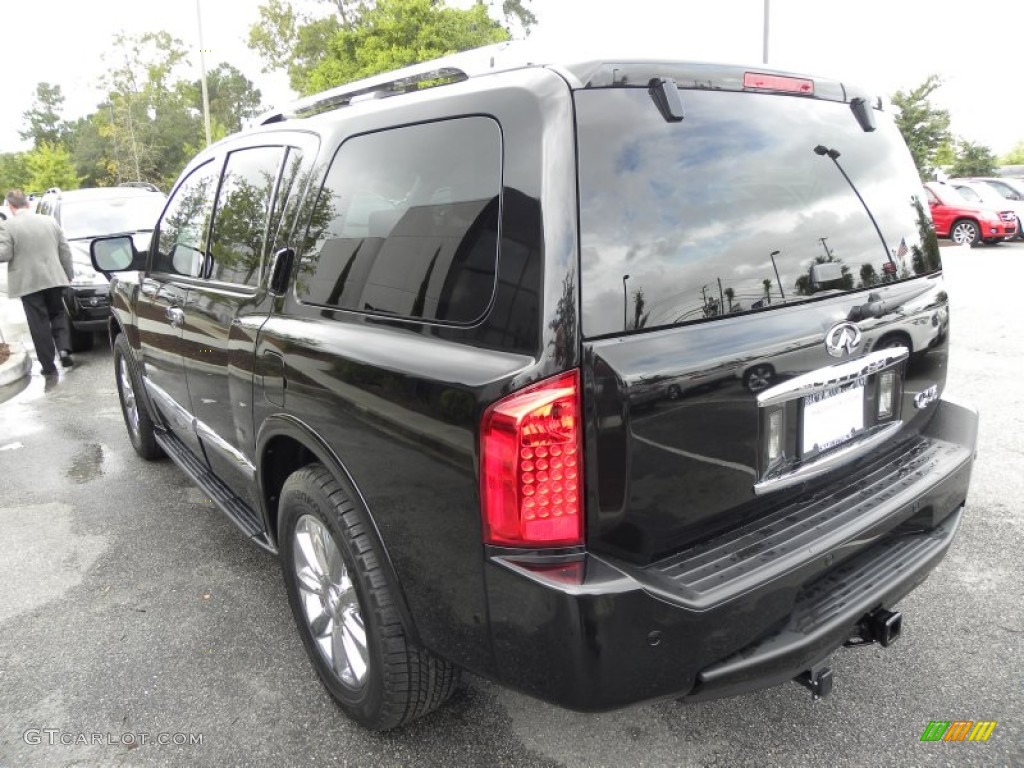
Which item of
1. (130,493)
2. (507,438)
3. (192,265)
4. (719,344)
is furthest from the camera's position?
(130,493)

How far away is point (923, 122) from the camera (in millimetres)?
28266

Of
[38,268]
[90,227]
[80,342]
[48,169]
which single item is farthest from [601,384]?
[48,169]

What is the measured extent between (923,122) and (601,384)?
3244 cm

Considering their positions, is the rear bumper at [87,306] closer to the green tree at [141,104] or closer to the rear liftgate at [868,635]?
the rear liftgate at [868,635]

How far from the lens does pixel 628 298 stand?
1.69 m

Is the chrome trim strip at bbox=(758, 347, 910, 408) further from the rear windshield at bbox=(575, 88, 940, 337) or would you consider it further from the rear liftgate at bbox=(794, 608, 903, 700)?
the rear liftgate at bbox=(794, 608, 903, 700)

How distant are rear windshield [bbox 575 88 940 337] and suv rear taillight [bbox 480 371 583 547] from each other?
0.19 m

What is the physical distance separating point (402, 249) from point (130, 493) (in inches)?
129

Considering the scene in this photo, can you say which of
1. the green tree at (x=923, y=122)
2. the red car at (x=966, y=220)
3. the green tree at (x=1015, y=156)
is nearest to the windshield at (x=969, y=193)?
the red car at (x=966, y=220)

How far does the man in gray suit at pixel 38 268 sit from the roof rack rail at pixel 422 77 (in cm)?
602

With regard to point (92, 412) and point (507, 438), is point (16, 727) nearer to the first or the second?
point (507, 438)

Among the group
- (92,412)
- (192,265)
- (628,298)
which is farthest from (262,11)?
(628,298)

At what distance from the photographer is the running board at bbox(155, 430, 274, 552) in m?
2.89

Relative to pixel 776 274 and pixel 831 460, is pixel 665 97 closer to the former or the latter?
pixel 776 274
